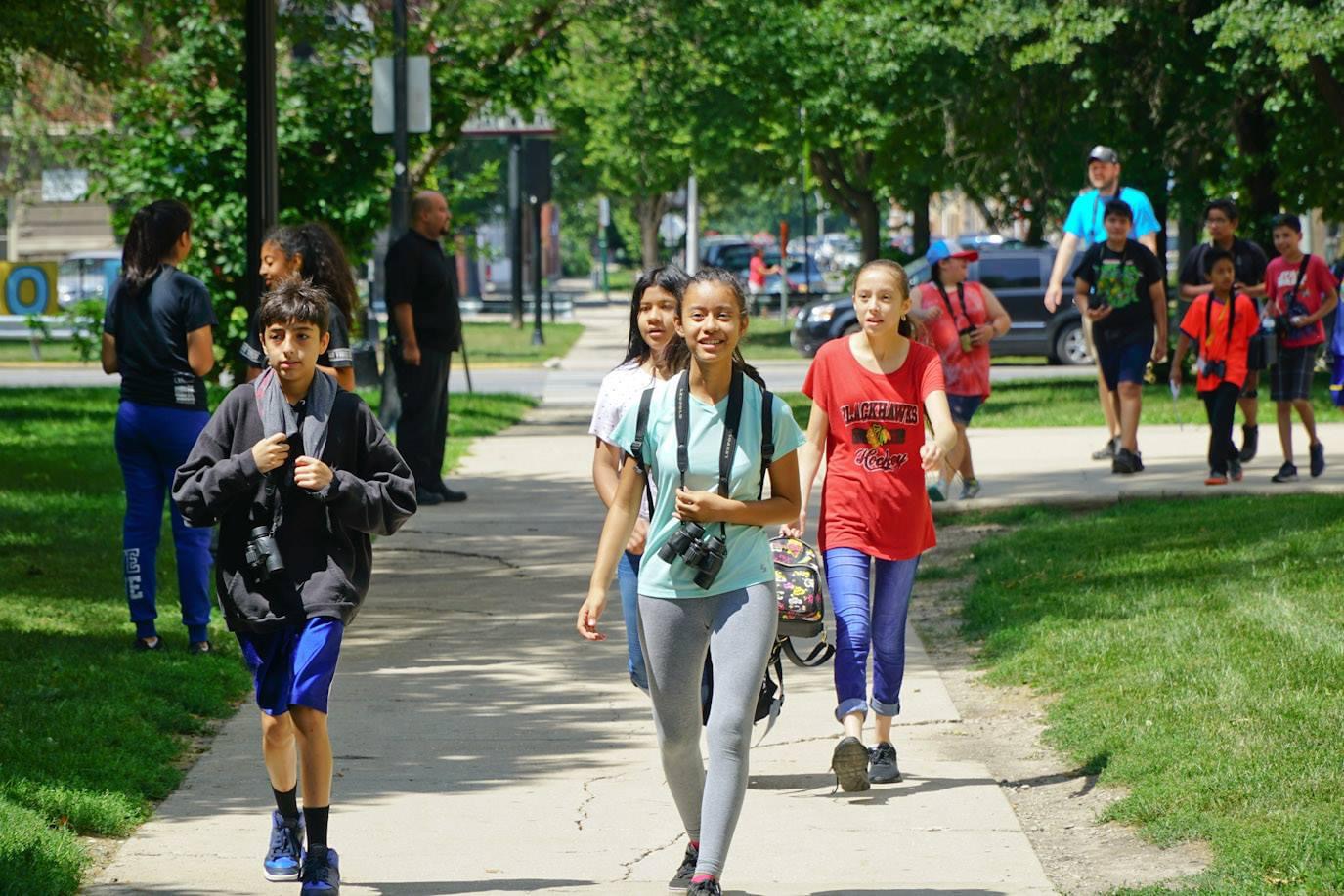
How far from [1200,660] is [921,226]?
27.6 metres

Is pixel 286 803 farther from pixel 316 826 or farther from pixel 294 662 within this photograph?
pixel 294 662

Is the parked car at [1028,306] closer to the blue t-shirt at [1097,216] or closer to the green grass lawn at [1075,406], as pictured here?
the green grass lawn at [1075,406]

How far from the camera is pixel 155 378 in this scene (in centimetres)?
797

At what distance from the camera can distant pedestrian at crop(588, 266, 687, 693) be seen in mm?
5723

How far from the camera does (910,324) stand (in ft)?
21.8

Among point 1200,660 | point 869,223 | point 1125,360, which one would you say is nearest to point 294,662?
point 1200,660

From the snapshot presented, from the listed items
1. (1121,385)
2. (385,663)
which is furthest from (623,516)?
(1121,385)

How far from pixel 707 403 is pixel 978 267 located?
23.9 metres

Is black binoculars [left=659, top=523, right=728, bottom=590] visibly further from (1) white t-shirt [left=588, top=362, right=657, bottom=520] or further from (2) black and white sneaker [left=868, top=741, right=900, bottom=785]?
(2) black and white sneaker [left=868, top=741, right=900, bottom=785]

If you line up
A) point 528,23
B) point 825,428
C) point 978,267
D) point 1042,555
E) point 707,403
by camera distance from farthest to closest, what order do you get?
point 978,267, point 528,23, point 1042,555, point 825,428, point 707,403

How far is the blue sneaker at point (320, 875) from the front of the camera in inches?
194

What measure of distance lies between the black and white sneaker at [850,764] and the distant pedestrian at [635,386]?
664 millimetres

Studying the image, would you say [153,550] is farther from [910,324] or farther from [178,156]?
[178,156]

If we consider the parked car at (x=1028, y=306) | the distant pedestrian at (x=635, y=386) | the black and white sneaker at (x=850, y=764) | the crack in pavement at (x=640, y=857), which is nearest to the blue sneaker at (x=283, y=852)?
the crack in pavement at (x=640, y=857)
